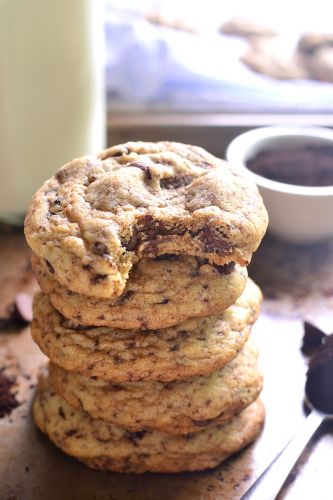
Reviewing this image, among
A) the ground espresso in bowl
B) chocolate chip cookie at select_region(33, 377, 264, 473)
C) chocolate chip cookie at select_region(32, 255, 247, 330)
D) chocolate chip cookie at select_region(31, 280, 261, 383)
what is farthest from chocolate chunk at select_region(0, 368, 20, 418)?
the ground espresso in bowl

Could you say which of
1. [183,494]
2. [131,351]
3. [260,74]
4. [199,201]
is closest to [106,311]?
[131,351]

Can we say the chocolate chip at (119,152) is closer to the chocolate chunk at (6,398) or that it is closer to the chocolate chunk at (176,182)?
the chocolate chunk at (176,182)

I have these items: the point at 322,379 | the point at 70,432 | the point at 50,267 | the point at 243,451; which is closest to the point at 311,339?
the point at 322,379

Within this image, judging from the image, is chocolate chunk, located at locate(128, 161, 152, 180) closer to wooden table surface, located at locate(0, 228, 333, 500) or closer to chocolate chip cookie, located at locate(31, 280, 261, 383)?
chocolate chip cookie, located at locate(31, 280, 261, 383)

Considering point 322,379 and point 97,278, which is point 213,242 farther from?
point 322,379

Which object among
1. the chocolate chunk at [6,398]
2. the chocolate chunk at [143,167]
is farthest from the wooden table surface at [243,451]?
the chocolate chunk at [143,167]
